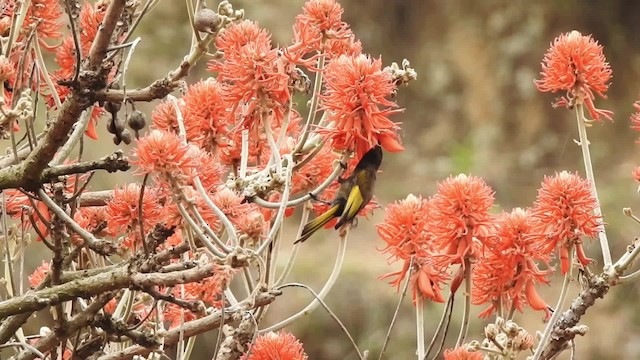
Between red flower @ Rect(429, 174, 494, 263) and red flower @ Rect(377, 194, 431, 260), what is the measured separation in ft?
0.08

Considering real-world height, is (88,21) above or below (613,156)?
below

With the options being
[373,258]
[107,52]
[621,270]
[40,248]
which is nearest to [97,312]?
[107,52]

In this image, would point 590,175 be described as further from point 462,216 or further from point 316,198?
point 316,198

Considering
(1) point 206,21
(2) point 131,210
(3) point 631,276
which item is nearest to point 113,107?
(2) point 131,210

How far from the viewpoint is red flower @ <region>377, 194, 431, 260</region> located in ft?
5.19

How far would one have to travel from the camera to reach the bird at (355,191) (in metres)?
1.51

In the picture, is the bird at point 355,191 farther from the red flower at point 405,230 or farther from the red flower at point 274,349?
the red flower at point 274,349

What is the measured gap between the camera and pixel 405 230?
1587 millimetres

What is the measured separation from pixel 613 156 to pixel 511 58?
78cm

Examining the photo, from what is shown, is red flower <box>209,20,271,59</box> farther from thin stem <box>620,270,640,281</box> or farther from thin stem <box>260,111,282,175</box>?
thin stem <box>620,270,640,281</box>

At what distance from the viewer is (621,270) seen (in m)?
1.53

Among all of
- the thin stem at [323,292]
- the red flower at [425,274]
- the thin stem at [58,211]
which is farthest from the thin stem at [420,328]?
the thin stem at [58,211]

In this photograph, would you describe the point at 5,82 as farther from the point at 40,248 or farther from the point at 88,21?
the point at 40,248

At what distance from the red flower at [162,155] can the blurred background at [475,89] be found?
399 cm
